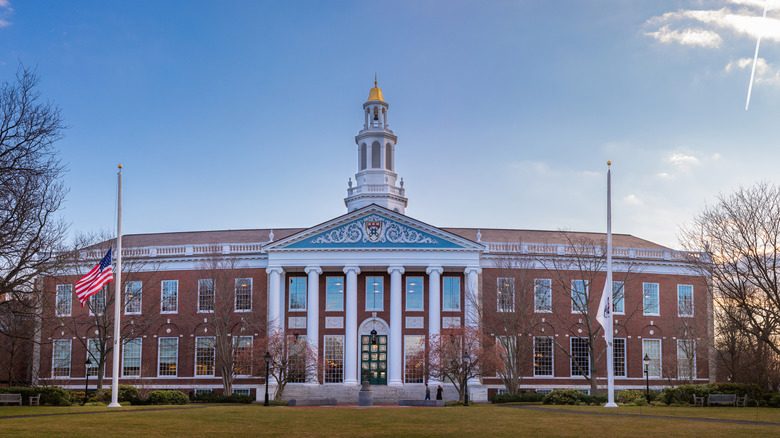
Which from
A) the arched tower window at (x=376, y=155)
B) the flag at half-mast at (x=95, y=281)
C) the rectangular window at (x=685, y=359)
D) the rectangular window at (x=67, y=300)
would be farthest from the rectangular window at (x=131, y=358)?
the rectangular window at (x=685, y=359)

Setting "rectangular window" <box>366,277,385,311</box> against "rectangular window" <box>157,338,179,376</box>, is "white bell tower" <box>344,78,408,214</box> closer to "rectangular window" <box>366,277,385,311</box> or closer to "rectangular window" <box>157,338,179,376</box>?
"rectangular window" <box>366,277,385,311</box>

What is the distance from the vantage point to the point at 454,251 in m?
60.1

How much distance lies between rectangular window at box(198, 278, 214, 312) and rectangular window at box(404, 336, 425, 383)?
14.7 meters

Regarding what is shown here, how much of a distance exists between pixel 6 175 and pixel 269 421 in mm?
14367

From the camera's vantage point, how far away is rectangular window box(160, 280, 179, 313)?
63.0 metres

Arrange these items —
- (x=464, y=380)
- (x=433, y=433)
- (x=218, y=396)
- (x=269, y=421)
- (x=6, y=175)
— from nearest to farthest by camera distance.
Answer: (x=433, y=433) < (x=269, y=421) < (x=6, y=175) < (x=464, y=380) < (x=218, y=396)

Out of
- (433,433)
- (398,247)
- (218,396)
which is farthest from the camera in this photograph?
(398,247)

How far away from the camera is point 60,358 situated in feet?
207

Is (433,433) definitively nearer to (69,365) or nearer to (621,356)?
(621,356)

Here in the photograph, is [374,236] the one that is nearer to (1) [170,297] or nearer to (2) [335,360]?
(2) [335,360]

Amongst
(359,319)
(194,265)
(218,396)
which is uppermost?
(194,265)

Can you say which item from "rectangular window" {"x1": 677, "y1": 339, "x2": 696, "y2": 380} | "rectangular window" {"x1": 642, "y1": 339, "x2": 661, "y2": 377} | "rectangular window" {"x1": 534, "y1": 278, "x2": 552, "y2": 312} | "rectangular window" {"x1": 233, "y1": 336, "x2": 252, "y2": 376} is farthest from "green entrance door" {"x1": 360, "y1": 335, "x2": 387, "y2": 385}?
"rectangular window" {"x1": 677, "y1": 339, "x2": 696, "y2": 380}

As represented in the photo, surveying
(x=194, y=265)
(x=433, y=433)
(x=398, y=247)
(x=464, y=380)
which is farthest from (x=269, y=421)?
(x=194, y=265)

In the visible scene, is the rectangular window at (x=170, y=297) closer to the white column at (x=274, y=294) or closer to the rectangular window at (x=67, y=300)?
the rectangular window at (x=67, y=300)
